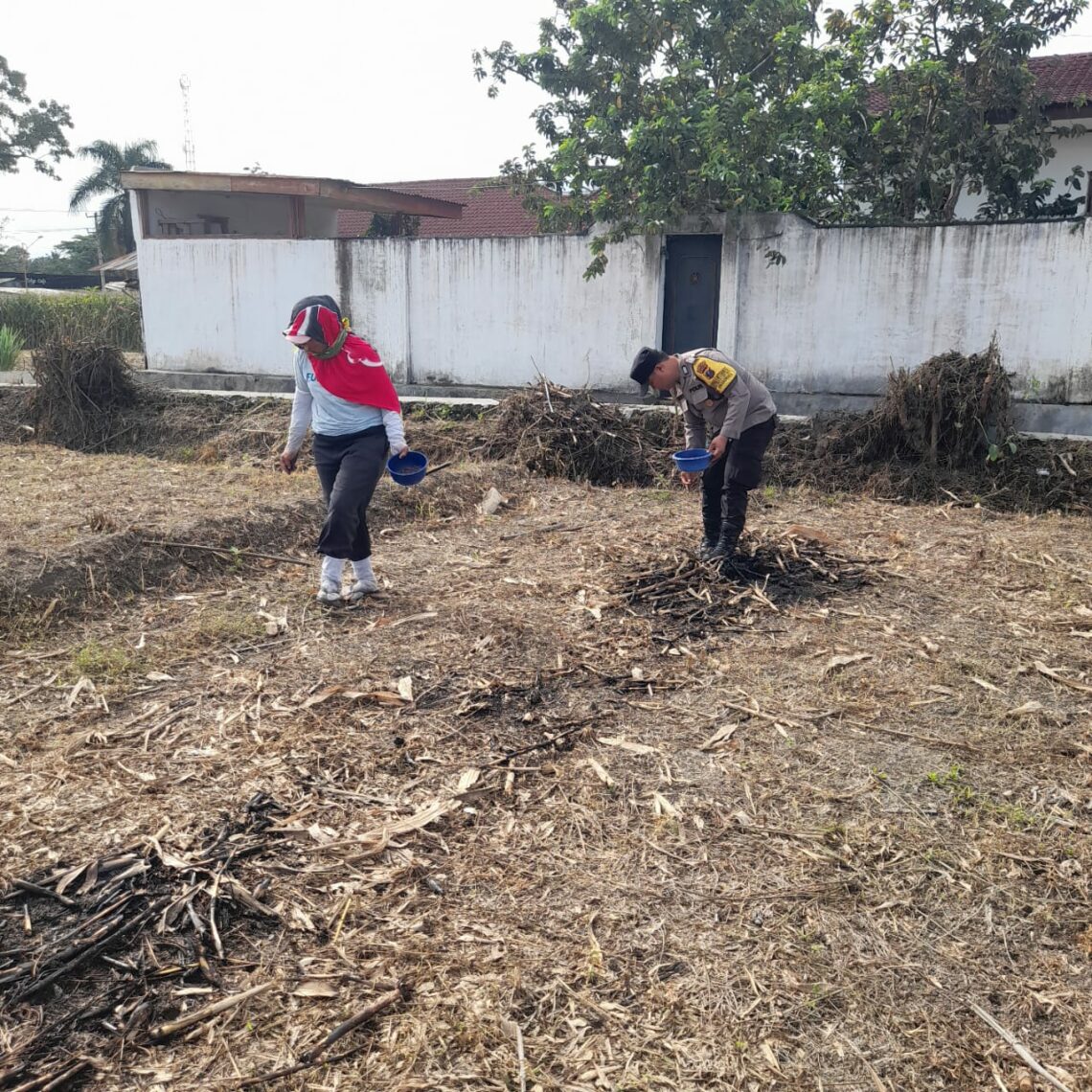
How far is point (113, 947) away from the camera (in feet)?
9.65

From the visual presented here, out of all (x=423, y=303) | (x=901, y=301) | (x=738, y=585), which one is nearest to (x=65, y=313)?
(x=423, y=303)

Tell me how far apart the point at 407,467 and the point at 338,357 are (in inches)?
28.7

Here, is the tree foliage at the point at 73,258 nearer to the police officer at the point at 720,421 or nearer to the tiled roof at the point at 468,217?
the tiled roof at the point at 468,217

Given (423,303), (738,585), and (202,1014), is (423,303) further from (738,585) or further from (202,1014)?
(202,1014)

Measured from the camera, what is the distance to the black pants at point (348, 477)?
5703 millimetres

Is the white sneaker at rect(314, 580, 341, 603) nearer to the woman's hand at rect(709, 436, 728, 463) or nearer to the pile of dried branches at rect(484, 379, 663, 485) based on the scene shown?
the woman's hand at rect(709, 436, 728, 463)

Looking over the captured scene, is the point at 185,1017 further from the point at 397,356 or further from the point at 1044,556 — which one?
the point at 397,356

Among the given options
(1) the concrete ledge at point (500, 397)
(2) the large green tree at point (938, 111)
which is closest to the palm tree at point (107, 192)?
(1) the concrete ledge at point (500, 397)

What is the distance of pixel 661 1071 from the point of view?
2496 mm

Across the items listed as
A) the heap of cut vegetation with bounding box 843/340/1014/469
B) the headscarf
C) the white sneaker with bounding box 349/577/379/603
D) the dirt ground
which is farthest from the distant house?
the white sneaker with bounding box 349/577/379/603

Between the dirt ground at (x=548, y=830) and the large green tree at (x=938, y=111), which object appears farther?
the large green tree at (x=938, y=111)

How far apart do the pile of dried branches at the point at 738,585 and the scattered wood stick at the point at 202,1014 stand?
10.3ft

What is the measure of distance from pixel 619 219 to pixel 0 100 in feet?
92.8

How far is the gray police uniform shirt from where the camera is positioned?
6059mm
